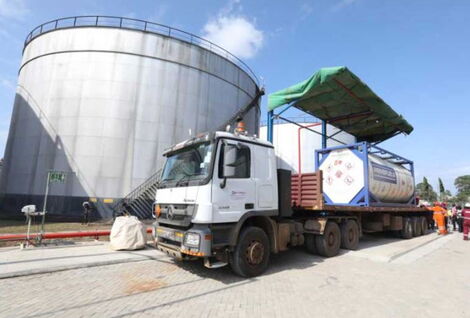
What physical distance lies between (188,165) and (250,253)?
240 centimetres

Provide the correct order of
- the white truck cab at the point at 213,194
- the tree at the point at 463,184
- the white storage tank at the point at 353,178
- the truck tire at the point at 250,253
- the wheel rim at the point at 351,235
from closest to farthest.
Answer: the white truck cab at the point at 213,194 → the truck tire at the point at 250,253 → the wheel rim at the point at 351,235 → the white storage tank at the point at 353,178 → the tree at the point at 463,184

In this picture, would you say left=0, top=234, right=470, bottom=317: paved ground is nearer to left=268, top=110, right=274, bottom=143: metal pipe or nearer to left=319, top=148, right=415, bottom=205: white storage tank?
left=319, top=148, right=415, bottom=205: white storage tank

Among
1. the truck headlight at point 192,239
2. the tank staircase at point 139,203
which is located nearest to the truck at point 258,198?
the truck headlight at point 192,239

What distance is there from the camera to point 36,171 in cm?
1811

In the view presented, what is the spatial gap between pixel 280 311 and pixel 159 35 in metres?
19.5


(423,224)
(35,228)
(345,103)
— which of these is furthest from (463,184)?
(35,228)

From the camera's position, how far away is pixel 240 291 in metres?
5.06

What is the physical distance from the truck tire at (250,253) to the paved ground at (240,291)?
20 cm

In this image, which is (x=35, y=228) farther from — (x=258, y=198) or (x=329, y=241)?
(x=329, y=241)

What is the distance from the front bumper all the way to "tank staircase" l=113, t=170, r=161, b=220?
11263 millimetres

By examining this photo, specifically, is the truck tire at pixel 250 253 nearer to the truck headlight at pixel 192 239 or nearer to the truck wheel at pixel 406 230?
the truck headlight at pixel 192 239

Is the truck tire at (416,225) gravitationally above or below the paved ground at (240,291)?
above

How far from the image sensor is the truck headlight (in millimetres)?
5195

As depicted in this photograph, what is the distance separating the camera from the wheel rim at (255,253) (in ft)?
19.5
